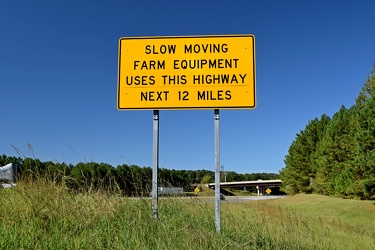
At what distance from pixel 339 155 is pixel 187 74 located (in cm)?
3139

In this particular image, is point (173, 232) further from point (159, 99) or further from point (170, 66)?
point (170, 66)

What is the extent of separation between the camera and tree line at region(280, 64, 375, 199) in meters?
22.9

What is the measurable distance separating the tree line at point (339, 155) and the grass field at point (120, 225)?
17.3m

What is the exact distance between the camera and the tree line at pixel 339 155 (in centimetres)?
2292

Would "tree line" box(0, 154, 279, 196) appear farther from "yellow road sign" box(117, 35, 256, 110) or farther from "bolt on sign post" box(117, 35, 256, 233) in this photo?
"yellow road sign" box(117, 35, 256, 110)

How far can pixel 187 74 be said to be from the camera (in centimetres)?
703

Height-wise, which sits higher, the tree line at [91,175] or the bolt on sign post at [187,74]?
the bolt on sign post at [187,74]

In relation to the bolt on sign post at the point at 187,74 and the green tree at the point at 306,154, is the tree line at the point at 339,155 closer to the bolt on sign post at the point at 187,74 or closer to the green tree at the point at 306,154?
the green tree at the point at 306,154

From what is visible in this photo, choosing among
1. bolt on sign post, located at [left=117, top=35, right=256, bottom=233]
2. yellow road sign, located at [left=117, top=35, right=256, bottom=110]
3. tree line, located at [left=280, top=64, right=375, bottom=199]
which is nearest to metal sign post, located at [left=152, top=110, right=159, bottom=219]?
bolt on sign post, located at [left=117, top=35, right=256, bottom=233]

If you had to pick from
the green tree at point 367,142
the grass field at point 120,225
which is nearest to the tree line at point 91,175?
the grass field at point 120,225

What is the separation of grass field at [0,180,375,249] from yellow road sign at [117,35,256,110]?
6.71ft

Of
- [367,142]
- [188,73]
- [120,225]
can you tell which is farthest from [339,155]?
[120,225]

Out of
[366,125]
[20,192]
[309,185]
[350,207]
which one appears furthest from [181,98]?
[309,185]

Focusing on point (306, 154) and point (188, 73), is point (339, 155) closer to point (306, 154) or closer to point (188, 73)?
point (306, 154)
